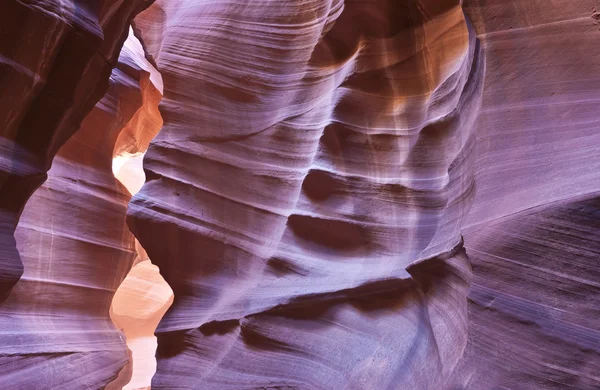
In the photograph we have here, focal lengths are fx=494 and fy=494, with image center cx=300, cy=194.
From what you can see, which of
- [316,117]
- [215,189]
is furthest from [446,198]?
[215,189]

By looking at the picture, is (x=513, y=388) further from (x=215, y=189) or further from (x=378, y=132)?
(x=215, y=189)

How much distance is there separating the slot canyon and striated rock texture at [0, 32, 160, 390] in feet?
0.07

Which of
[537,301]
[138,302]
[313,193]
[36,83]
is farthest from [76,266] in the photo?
[537,301]

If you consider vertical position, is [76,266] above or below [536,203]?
below

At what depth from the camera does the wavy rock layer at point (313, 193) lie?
2963mm

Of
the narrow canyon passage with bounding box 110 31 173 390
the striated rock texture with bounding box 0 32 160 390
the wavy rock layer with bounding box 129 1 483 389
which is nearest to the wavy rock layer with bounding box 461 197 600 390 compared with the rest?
the wavy rock layer with bounding box 129 1 483 389

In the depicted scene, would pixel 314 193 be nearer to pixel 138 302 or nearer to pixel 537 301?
pixel 537 301

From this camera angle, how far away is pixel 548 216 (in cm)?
202

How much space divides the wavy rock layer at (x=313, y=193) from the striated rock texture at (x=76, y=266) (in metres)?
0.94

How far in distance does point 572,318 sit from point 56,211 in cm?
445

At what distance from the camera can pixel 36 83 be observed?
291 centimetres

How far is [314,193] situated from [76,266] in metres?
2.54

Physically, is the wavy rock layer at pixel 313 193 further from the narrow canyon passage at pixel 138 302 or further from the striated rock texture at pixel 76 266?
the narrow canyon passage at pixel 138 302

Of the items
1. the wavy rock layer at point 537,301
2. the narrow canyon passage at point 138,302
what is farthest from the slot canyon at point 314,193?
the narrow canyon passage at point 138,302
